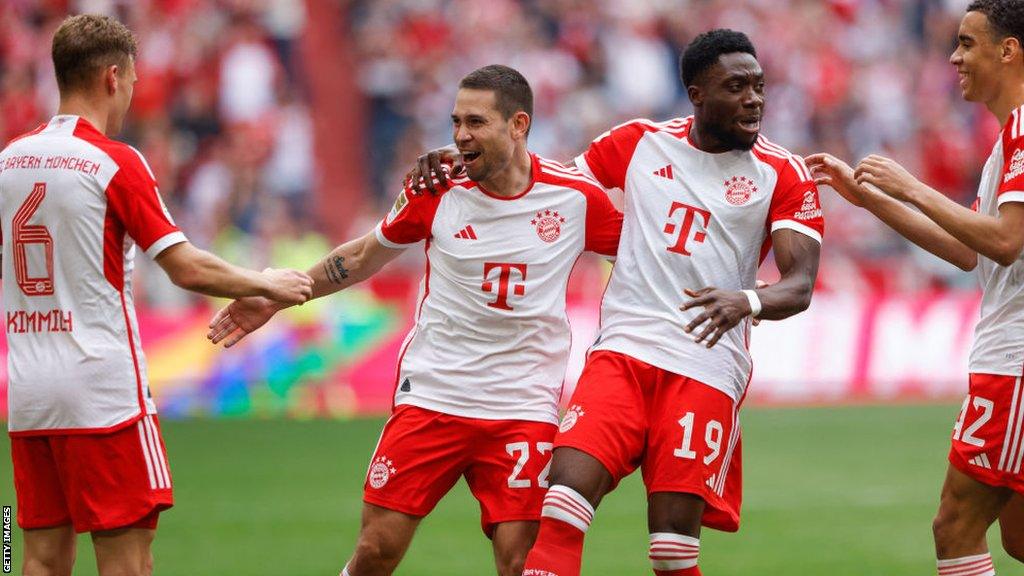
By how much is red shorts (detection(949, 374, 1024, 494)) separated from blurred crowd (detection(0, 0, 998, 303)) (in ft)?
32.3

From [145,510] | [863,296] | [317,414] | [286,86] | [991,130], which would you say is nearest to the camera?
[145,510]

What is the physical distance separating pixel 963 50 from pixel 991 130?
13.6 metres

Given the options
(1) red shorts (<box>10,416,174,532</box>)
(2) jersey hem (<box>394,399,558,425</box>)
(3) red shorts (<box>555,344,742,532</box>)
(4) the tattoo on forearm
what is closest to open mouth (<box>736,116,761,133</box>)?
(3) red shorts (<box>555,344,742,532</box>)

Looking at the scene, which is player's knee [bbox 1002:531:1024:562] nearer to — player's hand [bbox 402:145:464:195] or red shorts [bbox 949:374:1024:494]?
red shorts [bbox 949:374:1024:494]

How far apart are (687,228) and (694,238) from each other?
0.18 feet

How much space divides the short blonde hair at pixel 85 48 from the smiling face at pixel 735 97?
7.82 ft

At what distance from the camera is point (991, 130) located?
18.8 metres

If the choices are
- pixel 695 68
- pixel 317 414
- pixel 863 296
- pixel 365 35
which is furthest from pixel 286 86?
pixel 695 68

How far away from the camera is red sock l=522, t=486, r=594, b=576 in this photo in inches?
220

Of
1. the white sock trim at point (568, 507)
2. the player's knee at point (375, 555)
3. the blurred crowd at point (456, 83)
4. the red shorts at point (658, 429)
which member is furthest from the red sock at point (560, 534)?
the blurred crowd at point (456, 83)

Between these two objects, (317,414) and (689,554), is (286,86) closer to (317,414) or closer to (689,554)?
(317,414)

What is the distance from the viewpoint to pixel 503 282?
6074mm

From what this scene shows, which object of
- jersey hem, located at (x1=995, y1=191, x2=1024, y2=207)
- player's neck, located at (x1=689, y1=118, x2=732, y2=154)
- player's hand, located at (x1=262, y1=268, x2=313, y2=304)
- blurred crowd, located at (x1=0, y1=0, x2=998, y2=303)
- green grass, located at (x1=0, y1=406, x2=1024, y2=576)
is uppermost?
blurred crowd, located at (x1=0, y1=0, x2=998, y2=303)

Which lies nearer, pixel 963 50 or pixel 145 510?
pixel 145 510
